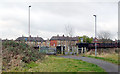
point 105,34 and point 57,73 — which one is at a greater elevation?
point 105,34

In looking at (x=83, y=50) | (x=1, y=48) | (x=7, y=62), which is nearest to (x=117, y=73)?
(x=7, y=62)

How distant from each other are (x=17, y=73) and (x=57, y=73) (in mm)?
2418

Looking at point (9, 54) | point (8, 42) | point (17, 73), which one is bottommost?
point (17, 73)

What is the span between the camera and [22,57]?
12484mm

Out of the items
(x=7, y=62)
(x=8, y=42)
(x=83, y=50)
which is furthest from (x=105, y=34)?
(x=7, y=62)

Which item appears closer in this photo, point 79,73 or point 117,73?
point 117,73

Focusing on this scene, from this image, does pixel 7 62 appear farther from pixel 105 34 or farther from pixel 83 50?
pixel 105 34

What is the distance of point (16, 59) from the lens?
38.8 ft

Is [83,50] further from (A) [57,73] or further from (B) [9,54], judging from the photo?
(A) [57,73]

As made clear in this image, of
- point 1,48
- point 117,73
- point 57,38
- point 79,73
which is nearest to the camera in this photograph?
point 117,73

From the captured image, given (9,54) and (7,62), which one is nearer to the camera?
(7,62)

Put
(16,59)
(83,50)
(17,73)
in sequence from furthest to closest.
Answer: (83,50) → (16,59) → (17,73)

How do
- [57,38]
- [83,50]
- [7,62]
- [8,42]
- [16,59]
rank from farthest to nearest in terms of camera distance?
[57,38] → [83,50] → [8,42] → [16,59] → [7,62]

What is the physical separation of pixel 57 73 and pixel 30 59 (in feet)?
19.2
